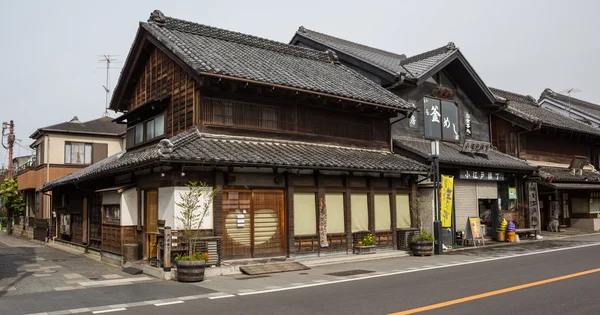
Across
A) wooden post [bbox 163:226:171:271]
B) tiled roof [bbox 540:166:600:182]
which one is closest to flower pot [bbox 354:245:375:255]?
wooden post [bbox 163:226:171:271]

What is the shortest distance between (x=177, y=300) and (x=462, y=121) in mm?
20487

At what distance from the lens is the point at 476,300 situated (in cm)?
1001

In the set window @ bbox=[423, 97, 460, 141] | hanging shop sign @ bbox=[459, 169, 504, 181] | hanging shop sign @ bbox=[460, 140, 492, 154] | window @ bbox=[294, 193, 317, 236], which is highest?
window @ bbox=[423, 97, 460, 141]

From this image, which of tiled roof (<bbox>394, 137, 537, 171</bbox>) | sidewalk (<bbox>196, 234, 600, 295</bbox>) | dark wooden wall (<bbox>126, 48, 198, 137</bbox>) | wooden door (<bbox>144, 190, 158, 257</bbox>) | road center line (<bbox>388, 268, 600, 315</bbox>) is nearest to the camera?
road center line (<bbox>388, 268, 600, 315</bbox>)

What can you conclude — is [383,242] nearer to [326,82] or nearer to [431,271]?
[431,271]

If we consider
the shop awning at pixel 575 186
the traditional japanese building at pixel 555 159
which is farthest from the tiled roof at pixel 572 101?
the shop awning at pixel 575 186

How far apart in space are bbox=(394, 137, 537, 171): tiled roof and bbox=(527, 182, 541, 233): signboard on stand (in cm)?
163

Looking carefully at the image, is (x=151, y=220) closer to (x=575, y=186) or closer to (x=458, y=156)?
(x=458, y=156)

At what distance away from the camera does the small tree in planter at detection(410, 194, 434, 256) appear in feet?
64.1

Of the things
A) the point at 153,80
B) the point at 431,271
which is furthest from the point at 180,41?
the point at 431,271

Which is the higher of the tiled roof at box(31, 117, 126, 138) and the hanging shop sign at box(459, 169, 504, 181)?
the tiled roof at box(31, 117, 126, 138)

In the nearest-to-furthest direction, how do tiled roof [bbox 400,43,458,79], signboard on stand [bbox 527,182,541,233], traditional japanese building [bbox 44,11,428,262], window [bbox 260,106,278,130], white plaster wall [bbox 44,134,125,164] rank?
traditional japanese building [bbox 44,11,428,262] → window [bbox 260,106,278,130] → tiled roof [bbox 400,43,458,79] → signboard on stand [bbox 527,182,541,233] → white plaster wall [bbox 44,134,125,164]

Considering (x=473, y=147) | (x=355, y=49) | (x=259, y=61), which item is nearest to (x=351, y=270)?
(x=259, y=61)

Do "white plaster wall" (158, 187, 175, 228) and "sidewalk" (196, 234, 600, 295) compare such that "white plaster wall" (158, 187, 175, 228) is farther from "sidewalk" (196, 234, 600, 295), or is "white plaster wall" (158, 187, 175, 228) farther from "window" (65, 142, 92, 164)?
"window" (65, 142, 92, 164)
